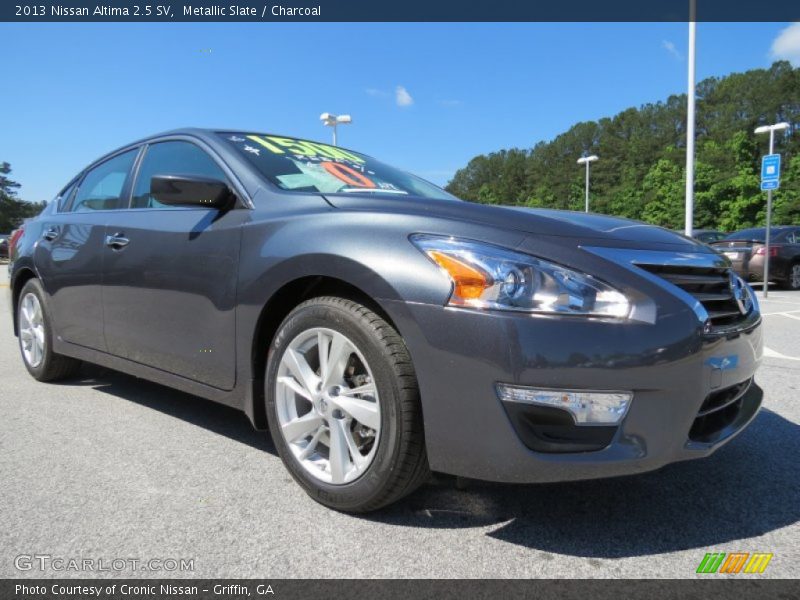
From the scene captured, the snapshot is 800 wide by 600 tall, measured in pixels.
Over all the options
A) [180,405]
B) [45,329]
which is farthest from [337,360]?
[45,329]

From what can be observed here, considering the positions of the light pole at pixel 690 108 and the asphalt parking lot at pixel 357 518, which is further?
the light pole at pixel 690 108

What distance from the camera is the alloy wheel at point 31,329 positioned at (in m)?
4.07

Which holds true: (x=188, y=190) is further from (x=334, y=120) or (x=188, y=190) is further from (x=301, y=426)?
(x=334, y=120)

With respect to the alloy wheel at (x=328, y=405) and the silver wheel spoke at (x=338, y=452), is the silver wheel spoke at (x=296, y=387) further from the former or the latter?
the silver wheel spoke at (x=338, y=452)

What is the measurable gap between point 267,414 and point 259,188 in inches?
36.6

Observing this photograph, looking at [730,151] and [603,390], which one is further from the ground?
[730,151]

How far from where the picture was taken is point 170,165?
3.20 m

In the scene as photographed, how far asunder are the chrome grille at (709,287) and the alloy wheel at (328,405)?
3.26 feet

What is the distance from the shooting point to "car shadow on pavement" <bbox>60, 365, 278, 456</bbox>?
3062 millimetres

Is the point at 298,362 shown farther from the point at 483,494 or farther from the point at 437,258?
the point at 483,494

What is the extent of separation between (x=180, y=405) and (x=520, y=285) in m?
2.49

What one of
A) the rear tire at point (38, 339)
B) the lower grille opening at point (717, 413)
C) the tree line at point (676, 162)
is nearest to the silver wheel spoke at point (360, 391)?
the lower grille opening at point (717, 413)

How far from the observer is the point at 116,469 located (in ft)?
8.47
